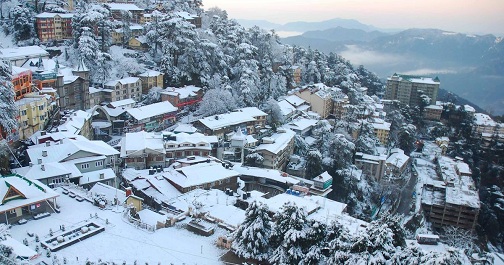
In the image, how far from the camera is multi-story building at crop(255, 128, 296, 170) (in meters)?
34.5

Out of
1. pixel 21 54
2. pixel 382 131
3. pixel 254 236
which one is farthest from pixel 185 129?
pixel 382 131

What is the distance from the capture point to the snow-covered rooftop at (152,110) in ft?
118

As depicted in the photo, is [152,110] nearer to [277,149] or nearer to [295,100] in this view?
[277,149]

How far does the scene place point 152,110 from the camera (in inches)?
1481

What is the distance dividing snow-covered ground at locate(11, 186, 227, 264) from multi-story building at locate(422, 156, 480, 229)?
2850 centimetres

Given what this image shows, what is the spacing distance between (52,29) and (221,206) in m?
36.0

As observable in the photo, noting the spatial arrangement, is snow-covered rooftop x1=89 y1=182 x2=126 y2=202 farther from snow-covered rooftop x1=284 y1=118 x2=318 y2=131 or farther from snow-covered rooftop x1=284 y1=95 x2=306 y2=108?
snow-covered rooftop x1=284 y1=95 x2=306 y2=108

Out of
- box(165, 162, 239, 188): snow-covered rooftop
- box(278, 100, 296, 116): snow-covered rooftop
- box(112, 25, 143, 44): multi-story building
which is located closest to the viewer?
box(165, 162, 239, 188): snow-covered rooftop

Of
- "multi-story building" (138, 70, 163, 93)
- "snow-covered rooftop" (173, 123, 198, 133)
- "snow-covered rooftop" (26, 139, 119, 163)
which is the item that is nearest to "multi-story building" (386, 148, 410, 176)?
"snow-covered rooftop" (173, 123, 198, 133)

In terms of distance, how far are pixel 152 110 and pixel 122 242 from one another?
933 inches

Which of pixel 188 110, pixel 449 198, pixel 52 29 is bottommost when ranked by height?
pixel 449 198

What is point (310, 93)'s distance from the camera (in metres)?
50.6

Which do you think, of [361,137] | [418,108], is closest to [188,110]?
[361,137]

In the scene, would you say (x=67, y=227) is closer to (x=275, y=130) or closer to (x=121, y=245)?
(x=121, y=245)
